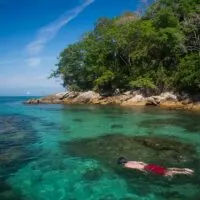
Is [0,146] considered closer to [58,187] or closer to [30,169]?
[30,169]

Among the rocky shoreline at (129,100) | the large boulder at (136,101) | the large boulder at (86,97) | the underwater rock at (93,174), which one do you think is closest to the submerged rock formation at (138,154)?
the underwater rock at (93,174)

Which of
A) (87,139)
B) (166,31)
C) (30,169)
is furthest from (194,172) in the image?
(166,31)

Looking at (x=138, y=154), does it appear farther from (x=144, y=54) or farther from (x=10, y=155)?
(x=144, y=54)

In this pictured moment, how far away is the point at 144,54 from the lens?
43625 millimetres

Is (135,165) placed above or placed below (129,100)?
below

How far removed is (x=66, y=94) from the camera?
5488cm

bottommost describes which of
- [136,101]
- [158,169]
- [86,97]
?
[158,169]

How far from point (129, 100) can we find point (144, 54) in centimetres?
729

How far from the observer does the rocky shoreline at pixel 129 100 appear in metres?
36.6

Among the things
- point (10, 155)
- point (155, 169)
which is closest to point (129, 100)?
point (10, 155)

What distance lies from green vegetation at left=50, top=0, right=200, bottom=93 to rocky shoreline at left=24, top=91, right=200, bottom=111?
1.50 meters

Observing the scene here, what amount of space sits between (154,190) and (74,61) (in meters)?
46.7

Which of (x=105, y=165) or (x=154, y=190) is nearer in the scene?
(x=154, y=190)

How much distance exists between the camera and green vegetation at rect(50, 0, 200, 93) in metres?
38.5
